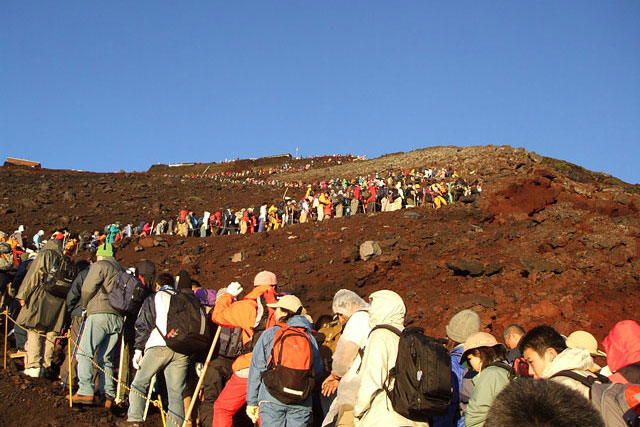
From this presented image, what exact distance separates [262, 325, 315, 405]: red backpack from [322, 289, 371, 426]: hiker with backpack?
1.14 feet

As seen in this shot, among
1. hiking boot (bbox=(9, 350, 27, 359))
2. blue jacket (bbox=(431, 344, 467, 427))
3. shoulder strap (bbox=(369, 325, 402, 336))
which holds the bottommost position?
hiking boot (bbox=(9, 350, 27, 359))

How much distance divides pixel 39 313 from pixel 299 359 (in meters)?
5.17

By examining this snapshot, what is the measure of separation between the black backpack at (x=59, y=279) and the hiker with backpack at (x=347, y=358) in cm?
478

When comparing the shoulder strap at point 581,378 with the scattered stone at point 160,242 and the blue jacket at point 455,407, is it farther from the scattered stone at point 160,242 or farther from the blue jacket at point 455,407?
the scattered stone at point 160,242

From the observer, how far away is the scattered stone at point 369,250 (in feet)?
51.0

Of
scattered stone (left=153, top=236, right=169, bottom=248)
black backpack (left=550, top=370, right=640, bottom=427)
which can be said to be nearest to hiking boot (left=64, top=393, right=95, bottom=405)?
black backpack (left=550, top=370, right=640, bottom=427)

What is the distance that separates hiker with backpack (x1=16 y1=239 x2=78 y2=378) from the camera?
28.7ft

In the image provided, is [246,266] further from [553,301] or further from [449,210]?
[553,301]

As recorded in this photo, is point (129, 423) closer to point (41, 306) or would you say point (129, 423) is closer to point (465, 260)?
point (41, 306)

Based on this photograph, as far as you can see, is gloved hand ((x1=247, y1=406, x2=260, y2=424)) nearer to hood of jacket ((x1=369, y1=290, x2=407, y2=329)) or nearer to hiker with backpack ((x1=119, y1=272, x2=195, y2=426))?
hiker with backpack ((x1=119, y1=272, x2=195, y2=426))

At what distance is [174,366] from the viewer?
6902 millimetres

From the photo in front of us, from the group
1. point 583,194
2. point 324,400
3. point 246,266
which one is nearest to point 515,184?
point 583,194

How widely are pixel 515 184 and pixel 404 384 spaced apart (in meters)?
14.3

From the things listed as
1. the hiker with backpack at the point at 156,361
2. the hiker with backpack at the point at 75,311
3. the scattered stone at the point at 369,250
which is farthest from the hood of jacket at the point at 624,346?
the scattered stone at the point at 369,250
